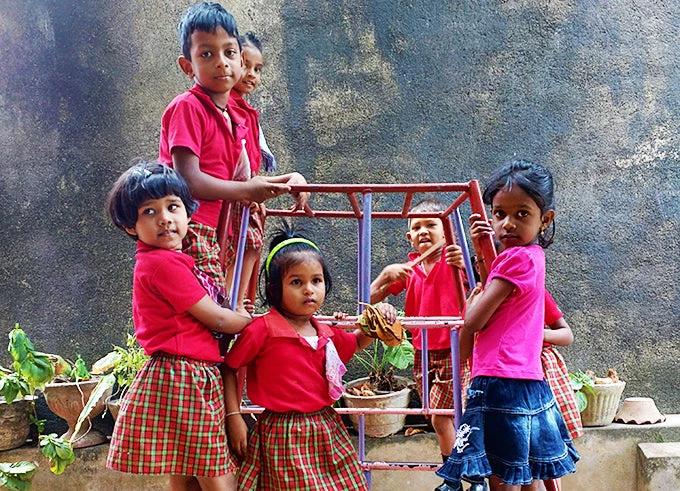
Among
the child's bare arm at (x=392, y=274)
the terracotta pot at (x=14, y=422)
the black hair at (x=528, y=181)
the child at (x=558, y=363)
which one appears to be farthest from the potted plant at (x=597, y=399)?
the terracotta pot at (x=14, y=422)

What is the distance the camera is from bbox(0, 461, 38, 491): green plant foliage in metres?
2.98

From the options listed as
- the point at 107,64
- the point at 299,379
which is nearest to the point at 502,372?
the point at 299,379

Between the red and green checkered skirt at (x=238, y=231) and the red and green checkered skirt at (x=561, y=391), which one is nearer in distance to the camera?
the red and green checkered skirt at (x=238, y=231)

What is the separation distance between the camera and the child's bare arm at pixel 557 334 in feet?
7.82

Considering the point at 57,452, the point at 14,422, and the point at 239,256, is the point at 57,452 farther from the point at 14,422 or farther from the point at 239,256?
the point at 239,256

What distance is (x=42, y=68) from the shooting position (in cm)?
404

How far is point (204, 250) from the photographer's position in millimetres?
1995

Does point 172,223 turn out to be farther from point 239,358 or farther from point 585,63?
point 585,63

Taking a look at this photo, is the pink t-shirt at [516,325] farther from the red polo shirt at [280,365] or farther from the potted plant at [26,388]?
the potted plant at [26,388]

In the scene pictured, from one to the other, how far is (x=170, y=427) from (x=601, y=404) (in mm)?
2474

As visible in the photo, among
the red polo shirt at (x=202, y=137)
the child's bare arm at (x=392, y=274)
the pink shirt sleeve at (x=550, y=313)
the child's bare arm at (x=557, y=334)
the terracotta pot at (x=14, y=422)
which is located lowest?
the terracotta pot at (x=14, y=422)

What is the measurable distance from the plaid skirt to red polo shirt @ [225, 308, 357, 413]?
6.2 inches

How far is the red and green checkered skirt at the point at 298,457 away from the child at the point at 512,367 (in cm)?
30

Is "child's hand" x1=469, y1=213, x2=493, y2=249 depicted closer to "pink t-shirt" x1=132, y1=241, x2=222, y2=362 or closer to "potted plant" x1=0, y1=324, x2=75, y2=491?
"pink t-shirt" x1=132, y1=241, x2=222, y2=362
